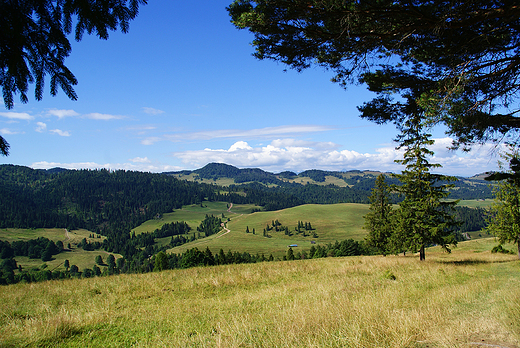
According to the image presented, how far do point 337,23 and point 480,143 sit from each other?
8022mm

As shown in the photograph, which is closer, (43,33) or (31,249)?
(43,33)

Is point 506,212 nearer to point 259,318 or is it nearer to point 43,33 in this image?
point 259,318

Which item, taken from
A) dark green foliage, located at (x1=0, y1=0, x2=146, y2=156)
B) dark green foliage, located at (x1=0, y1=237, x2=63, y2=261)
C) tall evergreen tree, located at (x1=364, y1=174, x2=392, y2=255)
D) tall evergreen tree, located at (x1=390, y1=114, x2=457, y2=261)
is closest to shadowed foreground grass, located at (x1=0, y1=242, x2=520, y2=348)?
dark green foliage, located at (x1=0, y1=0, x2=146, y2=156)

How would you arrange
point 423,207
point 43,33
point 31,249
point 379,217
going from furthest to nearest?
point 31,249 → point 379,217 → point 423,207 → point 43,33

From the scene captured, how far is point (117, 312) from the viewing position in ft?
23.1

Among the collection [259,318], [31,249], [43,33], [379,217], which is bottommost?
[31,249]

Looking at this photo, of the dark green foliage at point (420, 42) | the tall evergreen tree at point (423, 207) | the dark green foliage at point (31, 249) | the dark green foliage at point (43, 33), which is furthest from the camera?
the dark green foliage at point (31, 249)

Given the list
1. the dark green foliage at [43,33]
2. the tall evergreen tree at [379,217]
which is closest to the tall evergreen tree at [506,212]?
the tall evergreen tree at [379,217]

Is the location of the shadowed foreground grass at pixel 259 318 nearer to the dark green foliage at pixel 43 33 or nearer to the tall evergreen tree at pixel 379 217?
the dark green foliage at pixel 43 33

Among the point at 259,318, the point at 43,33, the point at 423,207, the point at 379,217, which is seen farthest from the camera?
the point at 379,217

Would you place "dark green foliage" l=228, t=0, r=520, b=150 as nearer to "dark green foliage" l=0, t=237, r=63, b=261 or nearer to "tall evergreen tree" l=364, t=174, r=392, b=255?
"tall evergreen tree" l=364, t=174, r=392, b=255

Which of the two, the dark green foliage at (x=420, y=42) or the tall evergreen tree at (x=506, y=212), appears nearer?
the dark green foliage at (x=420, y=42)

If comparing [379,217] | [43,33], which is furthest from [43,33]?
[379,217]

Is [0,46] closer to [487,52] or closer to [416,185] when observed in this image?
[487,52]
